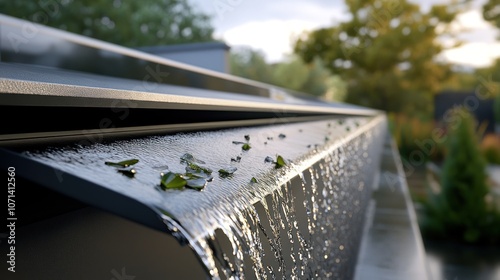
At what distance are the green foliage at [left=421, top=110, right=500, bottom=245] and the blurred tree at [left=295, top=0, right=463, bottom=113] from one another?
23.7 metres

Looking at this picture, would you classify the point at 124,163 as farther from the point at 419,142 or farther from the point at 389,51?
the point at 389,51

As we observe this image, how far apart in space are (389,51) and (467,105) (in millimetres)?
6484

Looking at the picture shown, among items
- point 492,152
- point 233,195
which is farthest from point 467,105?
point 233,195

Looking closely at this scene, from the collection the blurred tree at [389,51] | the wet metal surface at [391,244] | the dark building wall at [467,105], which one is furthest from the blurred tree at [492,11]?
the wet metal surface at [391,244]

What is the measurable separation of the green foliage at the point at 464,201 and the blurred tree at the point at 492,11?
22138mm

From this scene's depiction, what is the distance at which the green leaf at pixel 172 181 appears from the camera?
74 cm

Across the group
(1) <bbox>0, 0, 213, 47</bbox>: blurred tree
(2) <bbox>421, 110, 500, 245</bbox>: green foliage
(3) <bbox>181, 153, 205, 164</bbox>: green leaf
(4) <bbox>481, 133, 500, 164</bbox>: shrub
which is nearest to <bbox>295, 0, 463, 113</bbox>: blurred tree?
(1) <bbox>0, 0, 213, 47</bbox>: blurred tree

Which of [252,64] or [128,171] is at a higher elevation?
[252,64]

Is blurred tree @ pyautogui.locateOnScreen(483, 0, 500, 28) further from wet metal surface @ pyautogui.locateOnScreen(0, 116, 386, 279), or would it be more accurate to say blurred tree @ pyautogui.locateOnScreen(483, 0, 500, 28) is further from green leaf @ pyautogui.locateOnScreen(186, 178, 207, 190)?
green leaf @ pyautogui.locateOnScreen(186, 178, 207, 190)

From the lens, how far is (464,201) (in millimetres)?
8383

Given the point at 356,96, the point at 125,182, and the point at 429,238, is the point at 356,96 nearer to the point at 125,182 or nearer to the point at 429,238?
the point at 429,238

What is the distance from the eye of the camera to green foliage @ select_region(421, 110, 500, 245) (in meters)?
8.16

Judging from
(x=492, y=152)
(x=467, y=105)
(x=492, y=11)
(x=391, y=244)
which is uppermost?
(x=492, y=11)

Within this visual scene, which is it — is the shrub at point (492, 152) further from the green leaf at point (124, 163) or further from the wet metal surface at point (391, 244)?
the green leaf at point (124, 163)
